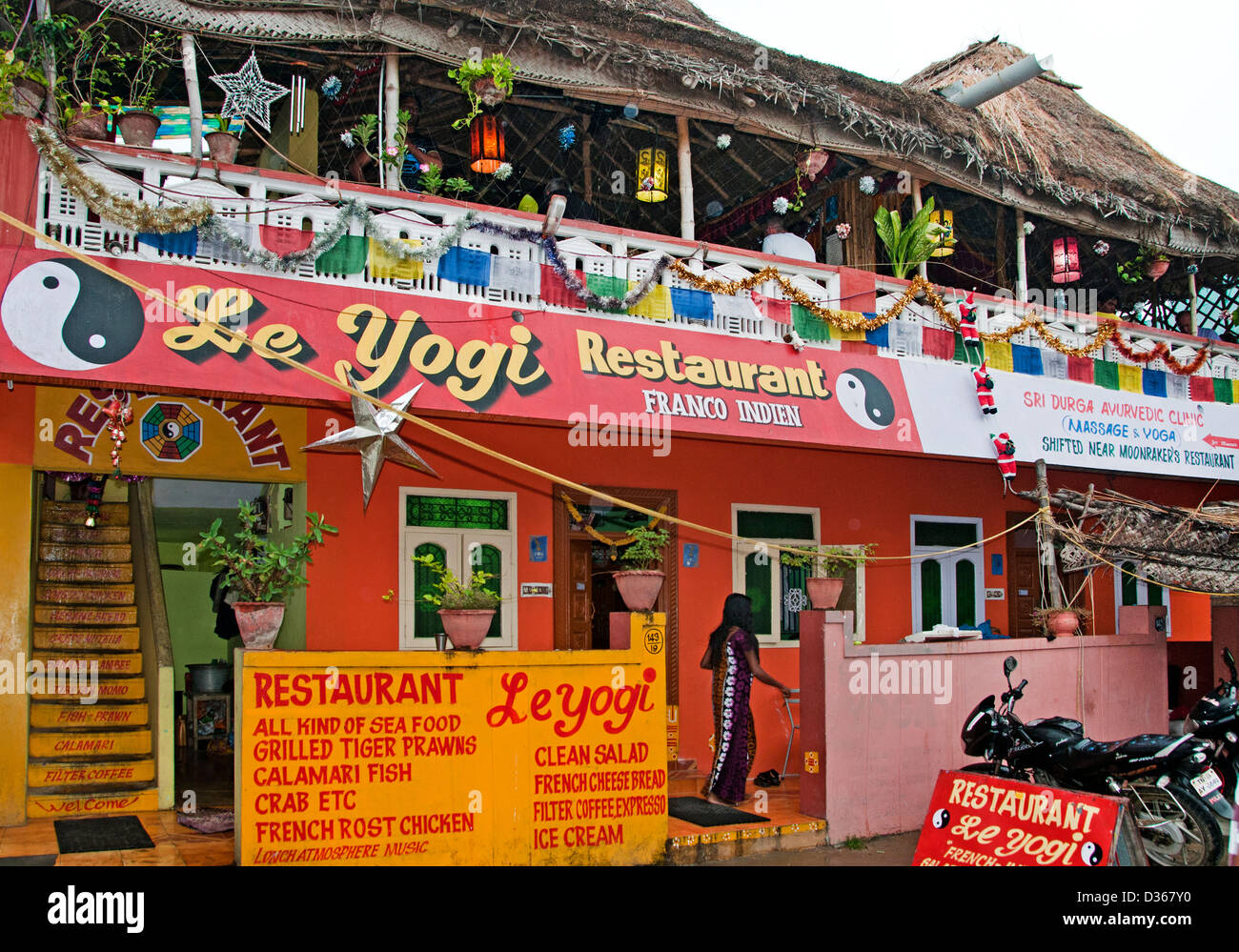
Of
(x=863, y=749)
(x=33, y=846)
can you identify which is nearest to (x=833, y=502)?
(x=863, y=749)

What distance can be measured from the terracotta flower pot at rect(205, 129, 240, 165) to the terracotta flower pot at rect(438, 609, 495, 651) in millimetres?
3924

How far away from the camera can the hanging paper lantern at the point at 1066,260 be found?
13.5 meters

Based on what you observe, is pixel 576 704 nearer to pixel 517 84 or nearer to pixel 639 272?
Result: pixel 639 272

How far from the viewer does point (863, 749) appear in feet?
29.3

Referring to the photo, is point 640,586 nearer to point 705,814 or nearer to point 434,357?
point 705,814

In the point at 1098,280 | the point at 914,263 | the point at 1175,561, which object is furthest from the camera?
the point at 1098,280

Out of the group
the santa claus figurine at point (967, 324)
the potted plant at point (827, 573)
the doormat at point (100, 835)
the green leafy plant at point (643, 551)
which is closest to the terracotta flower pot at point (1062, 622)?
the potted plant at point (827, 573)

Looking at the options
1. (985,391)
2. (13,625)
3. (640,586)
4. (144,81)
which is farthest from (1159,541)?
(144,81)

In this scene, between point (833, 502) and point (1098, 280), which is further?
point (1098, 280)

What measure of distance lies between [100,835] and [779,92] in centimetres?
883

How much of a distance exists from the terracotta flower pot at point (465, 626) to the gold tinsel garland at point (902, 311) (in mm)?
3797

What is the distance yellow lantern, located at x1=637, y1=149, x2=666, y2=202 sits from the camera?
11.4 meters

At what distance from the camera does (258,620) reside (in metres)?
6.95

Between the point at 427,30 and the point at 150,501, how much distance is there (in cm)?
539
